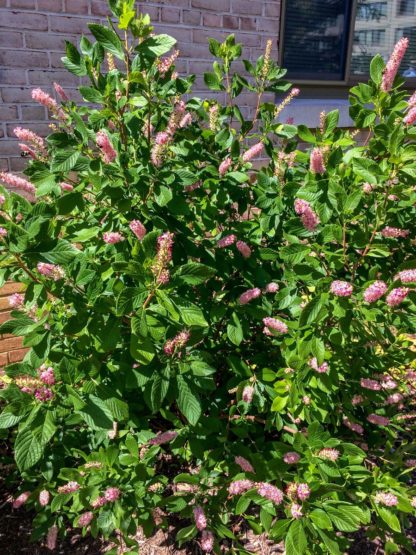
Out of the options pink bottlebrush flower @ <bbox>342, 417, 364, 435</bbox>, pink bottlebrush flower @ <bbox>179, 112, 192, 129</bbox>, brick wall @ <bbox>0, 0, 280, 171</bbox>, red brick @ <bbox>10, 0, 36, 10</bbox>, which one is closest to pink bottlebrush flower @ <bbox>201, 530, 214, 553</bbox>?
pink bottlebrush flower @ <bbox>342, 417, 364, 435</bbox>

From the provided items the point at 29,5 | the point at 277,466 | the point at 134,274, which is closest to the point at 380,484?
the point at 277,466

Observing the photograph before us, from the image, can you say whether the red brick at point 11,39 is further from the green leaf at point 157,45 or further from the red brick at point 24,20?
the green leaf at point 157,45

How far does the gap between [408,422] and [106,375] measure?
207 cm

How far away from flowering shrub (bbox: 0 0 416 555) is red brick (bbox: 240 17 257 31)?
155cm

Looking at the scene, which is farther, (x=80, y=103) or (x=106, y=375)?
(x=80, y=103)

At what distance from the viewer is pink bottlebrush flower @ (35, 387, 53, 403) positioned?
1.63 meters

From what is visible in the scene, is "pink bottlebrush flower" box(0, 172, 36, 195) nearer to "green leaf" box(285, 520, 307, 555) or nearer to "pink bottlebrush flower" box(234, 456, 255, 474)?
"pink bottlebrush flower" box(234, 456, 255, 474)

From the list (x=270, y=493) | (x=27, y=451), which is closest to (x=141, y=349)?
(x=27, y=451)

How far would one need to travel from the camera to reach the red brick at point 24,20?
2.66 meters

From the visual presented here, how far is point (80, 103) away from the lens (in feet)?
9.92

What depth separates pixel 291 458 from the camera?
1838 millimetres

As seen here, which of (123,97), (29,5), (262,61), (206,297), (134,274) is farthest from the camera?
(29,5)

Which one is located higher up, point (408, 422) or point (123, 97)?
point (123, 97)

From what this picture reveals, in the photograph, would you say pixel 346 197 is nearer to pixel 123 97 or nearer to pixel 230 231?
pixel 230 231
